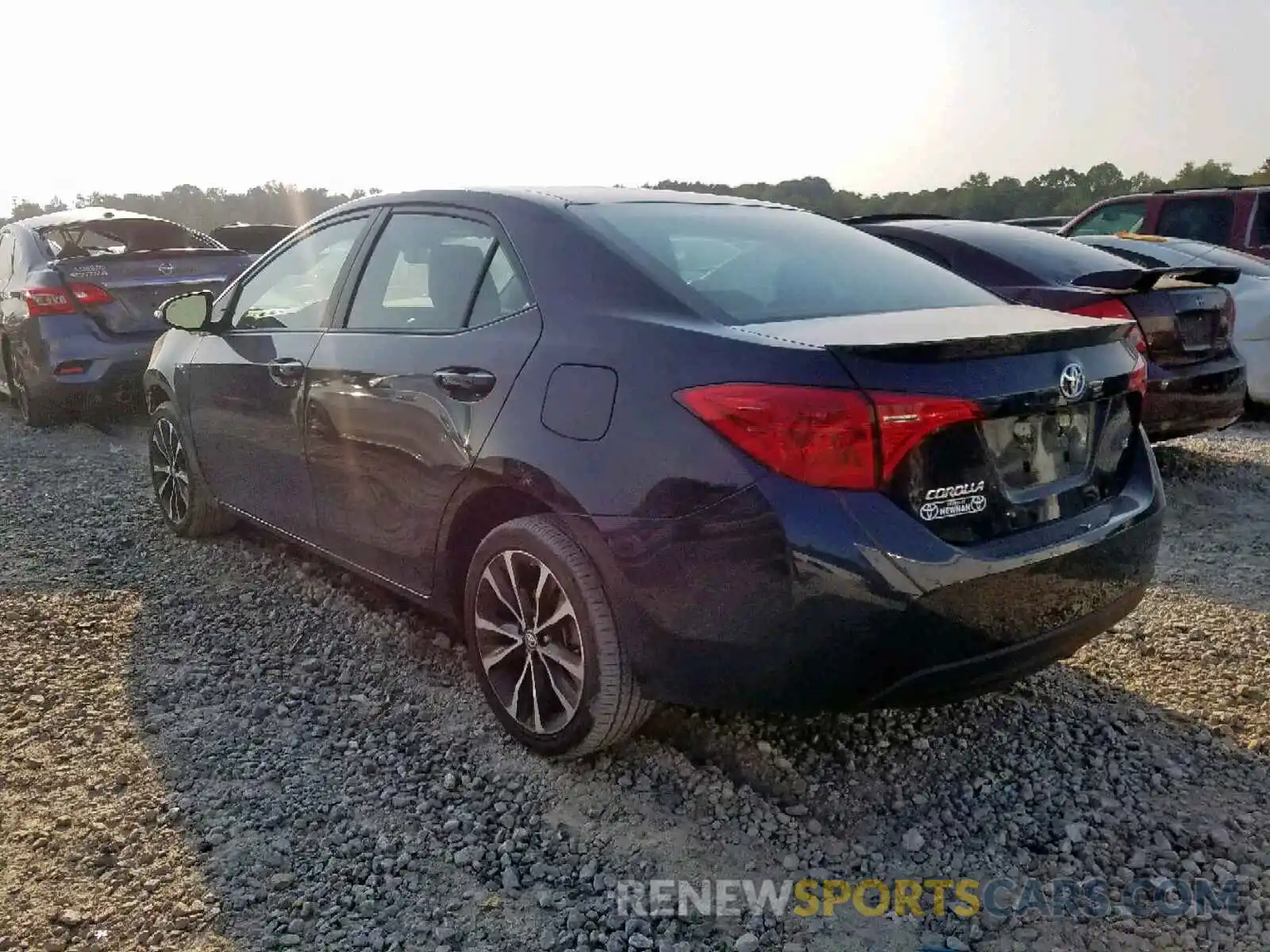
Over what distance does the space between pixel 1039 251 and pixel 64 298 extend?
6.35 m

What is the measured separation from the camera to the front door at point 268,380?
3.76 m

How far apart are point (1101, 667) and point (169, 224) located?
7.70 metres

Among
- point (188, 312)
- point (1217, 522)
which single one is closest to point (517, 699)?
point (188, 312)

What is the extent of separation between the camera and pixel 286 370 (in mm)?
3771

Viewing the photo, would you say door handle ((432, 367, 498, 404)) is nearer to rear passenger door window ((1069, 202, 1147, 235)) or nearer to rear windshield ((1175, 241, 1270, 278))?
rear windshield ((1175, 241, 1270, 278))

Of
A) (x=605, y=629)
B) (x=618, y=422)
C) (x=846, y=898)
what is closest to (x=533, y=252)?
(x=618, y=422)

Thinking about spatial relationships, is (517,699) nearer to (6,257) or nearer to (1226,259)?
(1226,259)

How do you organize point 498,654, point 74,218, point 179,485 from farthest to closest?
point 74,218 < point 179,485 < point 498,654

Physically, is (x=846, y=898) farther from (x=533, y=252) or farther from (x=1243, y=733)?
(x=533, y=252)

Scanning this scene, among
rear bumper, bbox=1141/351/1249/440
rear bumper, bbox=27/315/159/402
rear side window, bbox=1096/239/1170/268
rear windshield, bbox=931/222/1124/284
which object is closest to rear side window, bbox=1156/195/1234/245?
rear side window, bbox=1096/239/1170/268

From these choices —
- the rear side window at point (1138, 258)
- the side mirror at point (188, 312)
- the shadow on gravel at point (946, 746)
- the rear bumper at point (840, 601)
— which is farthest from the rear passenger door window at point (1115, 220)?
the rear bumper at point (840, 601)

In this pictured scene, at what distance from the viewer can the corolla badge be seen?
2490mm

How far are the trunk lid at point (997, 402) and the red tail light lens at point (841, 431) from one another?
20 millimetres

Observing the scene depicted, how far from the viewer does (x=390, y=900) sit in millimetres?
2393
